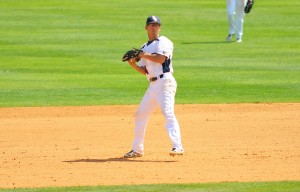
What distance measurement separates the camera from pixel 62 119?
17688mm

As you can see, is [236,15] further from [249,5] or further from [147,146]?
[147,146]

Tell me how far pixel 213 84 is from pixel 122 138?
19.7ft

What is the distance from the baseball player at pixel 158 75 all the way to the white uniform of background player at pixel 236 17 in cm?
1499

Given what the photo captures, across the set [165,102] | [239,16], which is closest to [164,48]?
[165,102]

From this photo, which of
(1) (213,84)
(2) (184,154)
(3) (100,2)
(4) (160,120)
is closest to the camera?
(2) (184,154)

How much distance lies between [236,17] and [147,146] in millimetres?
13948

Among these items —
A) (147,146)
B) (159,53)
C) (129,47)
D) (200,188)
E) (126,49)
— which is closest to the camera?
(200,188)

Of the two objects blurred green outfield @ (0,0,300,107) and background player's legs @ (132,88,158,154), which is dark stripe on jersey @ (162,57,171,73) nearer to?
background player's legs @ (132,88,158,154)

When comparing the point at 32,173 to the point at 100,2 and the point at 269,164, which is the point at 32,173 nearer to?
the point at 269,164

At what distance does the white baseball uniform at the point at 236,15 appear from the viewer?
28125 millimetres

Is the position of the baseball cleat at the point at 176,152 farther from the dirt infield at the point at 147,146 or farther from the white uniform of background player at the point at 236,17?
the white uniform of background player at the point at 236,17

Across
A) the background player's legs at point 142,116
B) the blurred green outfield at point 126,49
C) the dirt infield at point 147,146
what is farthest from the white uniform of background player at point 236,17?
the background player's legs at point 142,116

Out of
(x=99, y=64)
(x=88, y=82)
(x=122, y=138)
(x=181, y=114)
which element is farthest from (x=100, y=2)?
(x=122, y=138)

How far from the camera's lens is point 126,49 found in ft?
87.3
